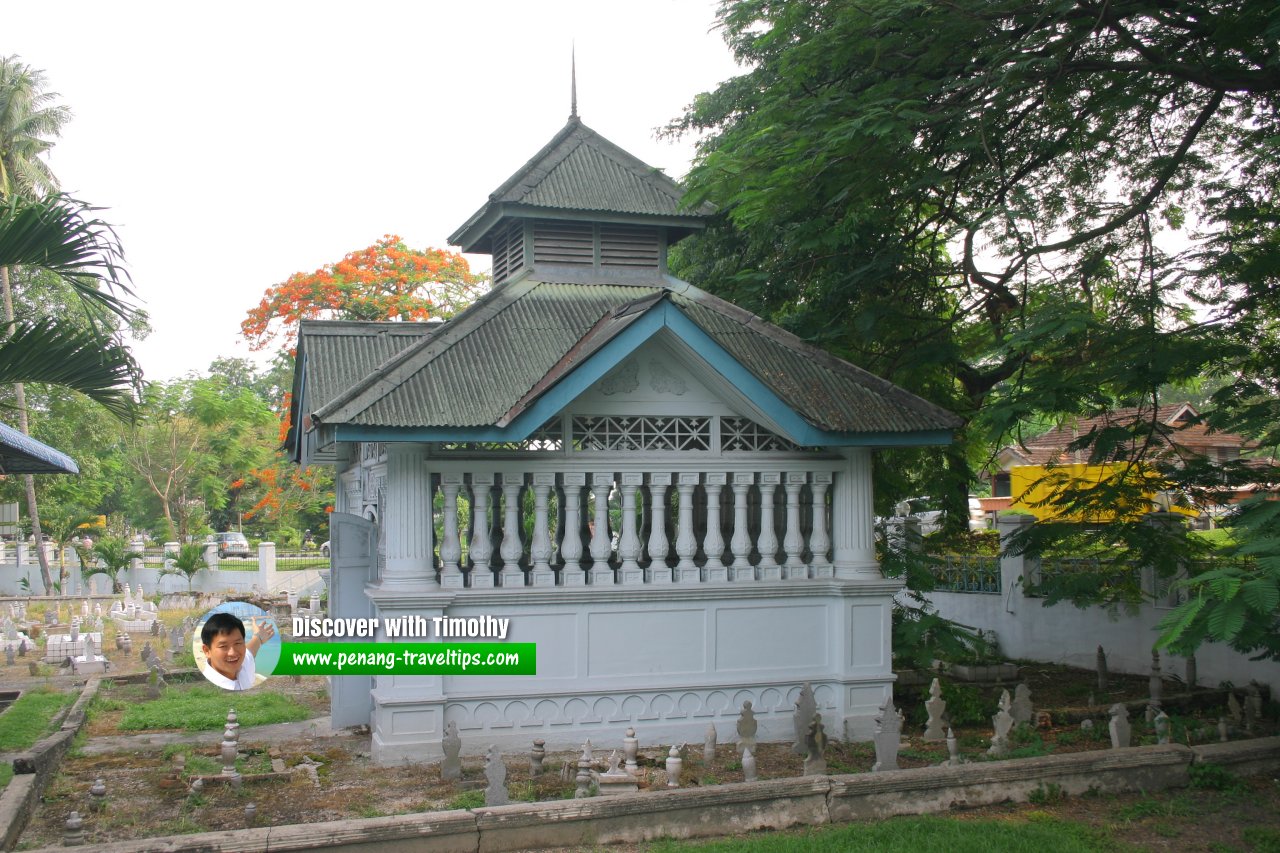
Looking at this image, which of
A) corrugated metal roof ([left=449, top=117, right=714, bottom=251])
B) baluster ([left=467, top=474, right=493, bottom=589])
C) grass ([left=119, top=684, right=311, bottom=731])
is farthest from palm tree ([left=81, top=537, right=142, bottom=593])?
baluster ([left=467, top=474, right=493, bottom=589])

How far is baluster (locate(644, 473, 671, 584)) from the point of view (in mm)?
11086

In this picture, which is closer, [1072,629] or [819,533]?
[819,533]

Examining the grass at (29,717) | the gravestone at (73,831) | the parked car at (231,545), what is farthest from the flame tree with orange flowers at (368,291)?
the gravestone at (73,831)

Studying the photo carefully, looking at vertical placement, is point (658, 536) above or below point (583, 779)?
above

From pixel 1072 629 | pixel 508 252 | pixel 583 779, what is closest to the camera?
pixel 583 779

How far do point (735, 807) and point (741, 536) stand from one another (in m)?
3.52

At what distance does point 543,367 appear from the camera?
11094 mm

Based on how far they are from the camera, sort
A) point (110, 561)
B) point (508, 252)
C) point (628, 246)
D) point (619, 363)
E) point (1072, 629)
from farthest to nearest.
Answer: point (110, 561), point (1072, 629), point (508, 252), point (628, 246), point (619, 363)

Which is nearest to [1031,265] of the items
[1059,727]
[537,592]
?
[1059,727]

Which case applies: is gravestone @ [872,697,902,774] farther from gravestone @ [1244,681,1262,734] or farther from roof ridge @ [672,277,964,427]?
gravestone @ [1244,681,1262,734]

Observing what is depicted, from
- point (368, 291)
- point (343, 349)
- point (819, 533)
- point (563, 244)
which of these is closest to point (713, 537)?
point (819, 533)

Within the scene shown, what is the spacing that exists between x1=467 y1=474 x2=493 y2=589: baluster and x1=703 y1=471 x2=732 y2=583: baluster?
2.17 meters

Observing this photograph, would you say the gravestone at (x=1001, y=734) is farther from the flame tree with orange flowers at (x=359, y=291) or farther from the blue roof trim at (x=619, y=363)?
the flame tree with orange flowers at (x=359, y=291)

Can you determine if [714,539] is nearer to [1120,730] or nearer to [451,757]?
[451,757]
